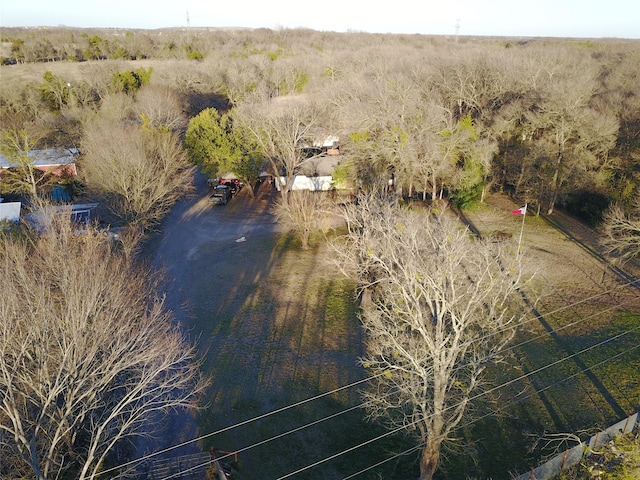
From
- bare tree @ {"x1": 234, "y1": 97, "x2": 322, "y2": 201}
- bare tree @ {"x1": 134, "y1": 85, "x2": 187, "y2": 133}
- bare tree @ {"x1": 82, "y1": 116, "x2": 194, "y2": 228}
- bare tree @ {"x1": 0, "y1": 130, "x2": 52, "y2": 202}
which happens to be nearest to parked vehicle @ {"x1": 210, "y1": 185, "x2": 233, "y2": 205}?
bare tree @ {"x1": 82, "y1": 116, "x2": 194, "y2": 228}

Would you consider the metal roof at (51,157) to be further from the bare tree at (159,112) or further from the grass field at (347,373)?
the grass field at (347,373)

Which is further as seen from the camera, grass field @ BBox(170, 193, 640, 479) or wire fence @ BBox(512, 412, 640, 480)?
grass field @ BBox(170, 193, 640, 479)

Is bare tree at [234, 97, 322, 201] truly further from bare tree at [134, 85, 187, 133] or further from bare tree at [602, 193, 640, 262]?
bare tree at [602, 193, 640, 262]

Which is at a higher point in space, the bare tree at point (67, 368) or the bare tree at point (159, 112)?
the bare tree at point (159, 112)

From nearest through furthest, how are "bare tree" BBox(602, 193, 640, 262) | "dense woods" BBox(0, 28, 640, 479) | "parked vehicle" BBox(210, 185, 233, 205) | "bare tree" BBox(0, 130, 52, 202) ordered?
"bare tree" BBox(602, 193, 640, 262)
"dense woods" BBox(0, 28, 640, 479)
"bare tree" BBox(0, 130, 52, 202)
"parked vehicle" BBox(210, 185, 233, 205)

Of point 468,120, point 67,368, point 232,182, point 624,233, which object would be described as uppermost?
point 468,120

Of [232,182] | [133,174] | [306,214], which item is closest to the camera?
[306,214]

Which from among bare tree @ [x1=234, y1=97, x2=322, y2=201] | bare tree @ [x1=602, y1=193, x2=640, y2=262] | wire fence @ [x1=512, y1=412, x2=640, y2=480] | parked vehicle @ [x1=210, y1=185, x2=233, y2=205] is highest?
bare tree @ [x1=234, y1=97, x2=322, y2=201]

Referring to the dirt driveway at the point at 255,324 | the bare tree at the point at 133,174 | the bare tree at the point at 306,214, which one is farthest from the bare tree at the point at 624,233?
the bare tree at the point at 133,174

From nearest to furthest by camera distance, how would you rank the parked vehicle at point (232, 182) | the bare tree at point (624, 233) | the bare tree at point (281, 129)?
1. the bare tree at point (624, 233)
2. the bare tree at point (281, 129)
3. the parked vehicle at point (232, 182)

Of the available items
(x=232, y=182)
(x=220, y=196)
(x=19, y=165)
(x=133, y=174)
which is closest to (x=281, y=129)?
(x=220, y=196)

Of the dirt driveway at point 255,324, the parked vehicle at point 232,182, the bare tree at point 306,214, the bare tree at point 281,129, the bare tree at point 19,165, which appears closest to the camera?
the dirt driveway at point 255,324

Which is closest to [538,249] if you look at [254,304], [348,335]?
[348,335]

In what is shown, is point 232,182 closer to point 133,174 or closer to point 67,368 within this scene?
point 133,174
